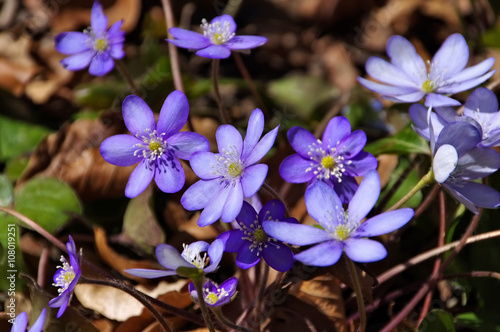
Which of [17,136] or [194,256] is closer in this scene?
[194,256]

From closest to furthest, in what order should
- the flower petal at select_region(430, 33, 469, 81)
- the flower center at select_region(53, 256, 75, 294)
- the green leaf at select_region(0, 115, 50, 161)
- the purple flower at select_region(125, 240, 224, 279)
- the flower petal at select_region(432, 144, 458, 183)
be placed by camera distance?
the purple flower at select_region(125, 240, 224, 279) → the flower petal at select_region(432, 144, 458, 183) → the flower center at select_region(53, 256, 75, 294) → the flower petal at select_region(430, 33, 469, 81) → the green leaf at select_region(0, 115, 50, 161)

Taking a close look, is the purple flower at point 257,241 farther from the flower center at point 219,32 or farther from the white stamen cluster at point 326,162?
the flower center at point 219,32

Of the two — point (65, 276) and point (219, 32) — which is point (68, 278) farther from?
point (219, 32)

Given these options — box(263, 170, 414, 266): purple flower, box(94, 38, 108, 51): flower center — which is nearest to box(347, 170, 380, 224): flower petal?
box(263, 170, 414, 266): purple flower

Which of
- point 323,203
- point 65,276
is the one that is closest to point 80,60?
point 65,276

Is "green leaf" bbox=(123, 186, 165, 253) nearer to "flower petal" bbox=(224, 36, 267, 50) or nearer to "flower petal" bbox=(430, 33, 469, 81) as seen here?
"flower petal" bbox=(224, 36, 267, 50)

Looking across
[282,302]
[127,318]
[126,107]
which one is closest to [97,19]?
[126,107]

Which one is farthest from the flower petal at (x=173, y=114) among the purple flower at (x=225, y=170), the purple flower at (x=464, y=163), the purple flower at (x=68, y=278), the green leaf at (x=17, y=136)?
the green leaf at (x=17, y=136)
